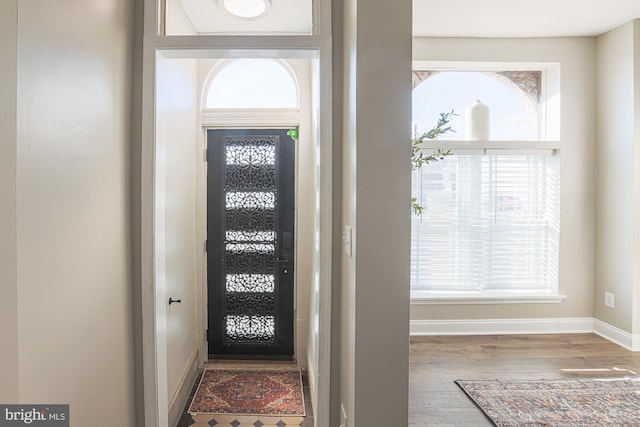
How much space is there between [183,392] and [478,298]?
2.76 meters

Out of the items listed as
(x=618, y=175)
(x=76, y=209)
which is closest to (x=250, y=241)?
(x=76, y=209)

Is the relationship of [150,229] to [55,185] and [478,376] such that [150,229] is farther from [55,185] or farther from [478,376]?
[478,376]

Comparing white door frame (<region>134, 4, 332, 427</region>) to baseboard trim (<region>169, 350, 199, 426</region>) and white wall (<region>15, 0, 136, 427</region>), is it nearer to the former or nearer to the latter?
white wall (<region>15, 0, 136, 427</region>)

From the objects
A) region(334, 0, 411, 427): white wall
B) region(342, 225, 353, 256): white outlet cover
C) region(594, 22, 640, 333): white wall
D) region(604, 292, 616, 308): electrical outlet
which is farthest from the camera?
region(604, 292, 616, 308): electrical outlet

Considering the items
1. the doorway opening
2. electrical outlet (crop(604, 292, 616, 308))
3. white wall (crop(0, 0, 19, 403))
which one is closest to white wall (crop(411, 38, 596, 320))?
electrical outlet (crop(604, 292, 616, 308))

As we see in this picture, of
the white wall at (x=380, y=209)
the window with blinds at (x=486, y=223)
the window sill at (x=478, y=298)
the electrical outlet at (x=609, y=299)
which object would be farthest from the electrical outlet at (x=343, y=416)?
the electrical outlet at (x=609, y=299)

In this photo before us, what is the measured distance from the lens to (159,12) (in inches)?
73.5

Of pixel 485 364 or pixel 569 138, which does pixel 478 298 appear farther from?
pixel 569 138

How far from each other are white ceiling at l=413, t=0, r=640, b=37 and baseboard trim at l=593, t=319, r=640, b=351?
9.11ft

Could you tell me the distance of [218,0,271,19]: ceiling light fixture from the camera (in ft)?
6.44

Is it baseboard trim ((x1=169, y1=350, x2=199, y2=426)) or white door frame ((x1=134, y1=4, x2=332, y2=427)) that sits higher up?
white door frame ((x1=134, y1=4, x2=332, y2=427))

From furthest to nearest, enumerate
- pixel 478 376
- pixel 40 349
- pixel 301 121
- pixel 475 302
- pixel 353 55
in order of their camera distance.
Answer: pixel 475 302
pixel 301 121
pixel 478 376
pixel 353 55
pixel 40 349

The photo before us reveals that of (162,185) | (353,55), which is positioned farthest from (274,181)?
(353,55)

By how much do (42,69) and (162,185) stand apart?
888mm
